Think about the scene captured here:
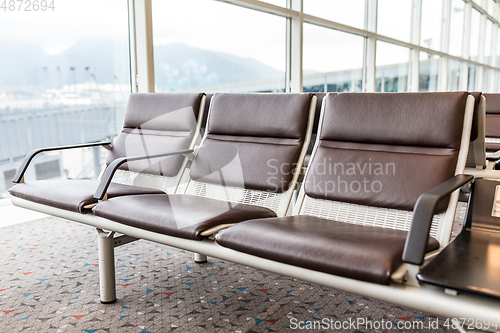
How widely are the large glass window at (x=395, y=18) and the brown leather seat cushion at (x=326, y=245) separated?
19.1 feet

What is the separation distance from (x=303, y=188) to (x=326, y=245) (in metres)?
0.61

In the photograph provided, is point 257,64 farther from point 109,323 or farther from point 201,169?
point 109,323

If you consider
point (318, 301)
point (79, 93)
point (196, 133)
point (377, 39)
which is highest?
point (377, 39)

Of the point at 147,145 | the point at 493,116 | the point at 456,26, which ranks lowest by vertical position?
the point at 147,145

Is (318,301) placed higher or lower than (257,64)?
lower

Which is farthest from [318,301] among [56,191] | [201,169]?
[56,191]

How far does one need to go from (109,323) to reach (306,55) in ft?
14.1

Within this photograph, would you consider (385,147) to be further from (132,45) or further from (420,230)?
(132,45)

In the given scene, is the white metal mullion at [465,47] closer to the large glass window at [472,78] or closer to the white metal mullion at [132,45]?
the large glass window at [472,78]

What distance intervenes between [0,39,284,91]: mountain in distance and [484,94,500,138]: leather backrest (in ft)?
7.89

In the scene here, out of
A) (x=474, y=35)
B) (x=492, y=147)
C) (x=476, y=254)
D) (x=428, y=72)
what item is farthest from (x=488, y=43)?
(x=476, y=254)

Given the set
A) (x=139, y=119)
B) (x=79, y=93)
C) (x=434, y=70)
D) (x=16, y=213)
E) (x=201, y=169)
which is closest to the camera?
(x=201, y=169)

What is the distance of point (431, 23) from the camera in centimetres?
843

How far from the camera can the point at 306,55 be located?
524 cm
